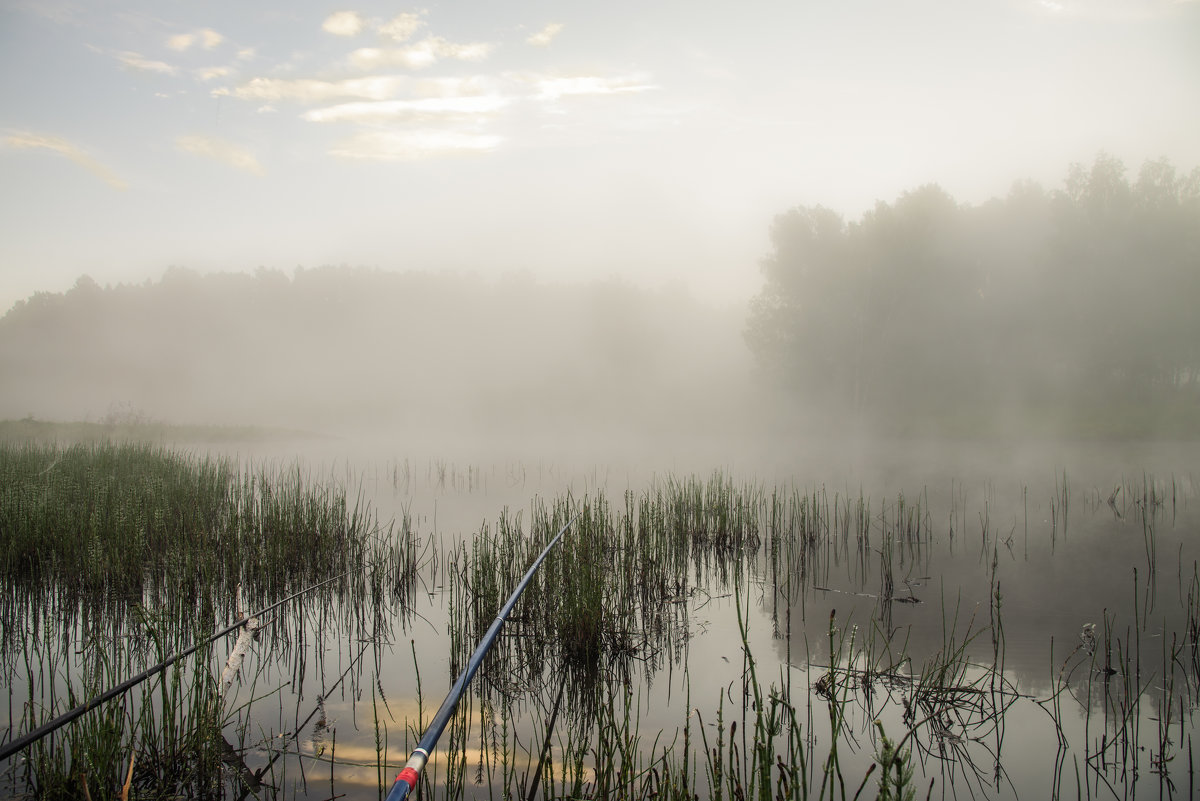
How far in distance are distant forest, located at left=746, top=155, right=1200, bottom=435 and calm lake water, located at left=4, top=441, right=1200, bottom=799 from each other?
67.9 ft

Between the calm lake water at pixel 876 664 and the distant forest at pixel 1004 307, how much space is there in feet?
67.9

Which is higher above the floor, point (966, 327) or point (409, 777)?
point (966, 327)

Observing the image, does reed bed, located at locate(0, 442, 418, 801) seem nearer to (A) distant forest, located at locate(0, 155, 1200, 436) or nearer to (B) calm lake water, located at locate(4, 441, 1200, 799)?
(B) calm lake water, located at locate(4, 441, 1200, 799)

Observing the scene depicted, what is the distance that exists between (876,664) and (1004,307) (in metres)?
29.7

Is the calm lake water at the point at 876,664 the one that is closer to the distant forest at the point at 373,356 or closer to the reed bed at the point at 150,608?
the reed bed at the point at 150,608

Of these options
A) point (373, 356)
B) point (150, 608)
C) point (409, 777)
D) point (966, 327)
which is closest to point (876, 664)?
point (409, 777)

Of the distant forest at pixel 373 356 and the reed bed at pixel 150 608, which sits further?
the distant forest at pixel 373 356

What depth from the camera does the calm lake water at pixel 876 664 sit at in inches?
115

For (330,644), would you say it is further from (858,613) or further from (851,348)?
(851,348)

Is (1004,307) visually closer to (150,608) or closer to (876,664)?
(876,664)

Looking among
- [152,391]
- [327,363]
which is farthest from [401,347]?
[152,391]

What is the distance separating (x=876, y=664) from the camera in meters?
3.84

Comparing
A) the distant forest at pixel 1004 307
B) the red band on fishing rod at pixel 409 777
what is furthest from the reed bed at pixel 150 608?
the distant forest at pixel 1004 307

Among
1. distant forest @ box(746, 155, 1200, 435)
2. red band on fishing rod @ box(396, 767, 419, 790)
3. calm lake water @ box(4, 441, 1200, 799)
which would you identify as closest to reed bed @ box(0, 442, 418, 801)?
calm lake water @ box(4, 441, 1200, 799)
